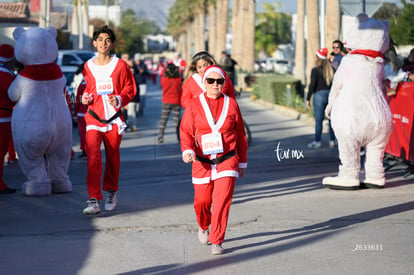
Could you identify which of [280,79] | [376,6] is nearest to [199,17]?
[280,79]

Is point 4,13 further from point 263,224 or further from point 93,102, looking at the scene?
point 263,224

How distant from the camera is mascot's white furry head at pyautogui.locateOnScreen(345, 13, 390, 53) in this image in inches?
404

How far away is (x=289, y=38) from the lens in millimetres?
145375

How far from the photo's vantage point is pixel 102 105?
8.94 metres

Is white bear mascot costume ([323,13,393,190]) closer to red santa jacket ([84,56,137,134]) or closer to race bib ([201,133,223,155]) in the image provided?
red santa jacket ([84,56,137,134])

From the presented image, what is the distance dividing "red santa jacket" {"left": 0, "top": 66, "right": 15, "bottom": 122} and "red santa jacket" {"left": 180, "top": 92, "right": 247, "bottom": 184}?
4737 millimetres

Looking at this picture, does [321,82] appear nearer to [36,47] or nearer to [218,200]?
[36,47]

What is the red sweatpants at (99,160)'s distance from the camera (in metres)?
8.89

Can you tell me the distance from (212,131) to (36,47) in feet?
12.5

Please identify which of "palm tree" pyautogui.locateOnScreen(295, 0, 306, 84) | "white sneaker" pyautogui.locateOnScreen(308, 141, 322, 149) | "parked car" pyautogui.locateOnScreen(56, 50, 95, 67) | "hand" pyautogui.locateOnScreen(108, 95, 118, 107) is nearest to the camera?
"hand" pyautogui.locateOnScreen(108, 95, 118, 107)

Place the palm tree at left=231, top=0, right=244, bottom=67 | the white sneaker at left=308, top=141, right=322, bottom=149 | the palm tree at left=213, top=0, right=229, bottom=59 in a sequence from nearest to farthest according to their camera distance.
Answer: the white sneaker at left=308, top=141, right=322, bottom=149, the palm tree at left=231, top=0, right=244, bottom=67, the palm tree at left=213, top=0, right=229, bottom=59

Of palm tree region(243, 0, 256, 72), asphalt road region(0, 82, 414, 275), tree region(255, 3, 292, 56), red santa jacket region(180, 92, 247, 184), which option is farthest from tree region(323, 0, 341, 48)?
tree region(255, 3, 292, 56)

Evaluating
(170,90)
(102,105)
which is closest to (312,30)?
(170,90)

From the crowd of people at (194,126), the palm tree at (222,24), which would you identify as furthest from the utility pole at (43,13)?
the palm tree at (222,24)
